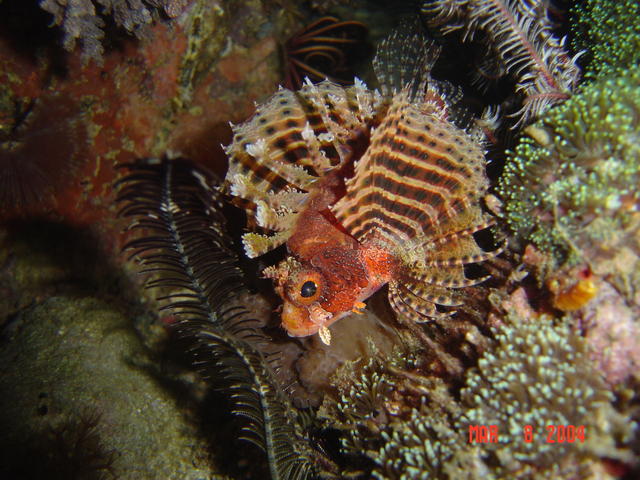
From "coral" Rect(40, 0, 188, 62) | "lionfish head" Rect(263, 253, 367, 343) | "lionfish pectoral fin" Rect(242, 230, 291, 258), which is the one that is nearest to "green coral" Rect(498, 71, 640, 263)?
"lionfish head" Rect(263, 253, 367, 343)

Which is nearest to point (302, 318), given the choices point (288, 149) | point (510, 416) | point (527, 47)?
point (288, 149)

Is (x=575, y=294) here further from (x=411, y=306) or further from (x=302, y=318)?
(x=302, y=318)

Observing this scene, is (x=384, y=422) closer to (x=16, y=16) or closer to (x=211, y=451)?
(x=211, y=451)

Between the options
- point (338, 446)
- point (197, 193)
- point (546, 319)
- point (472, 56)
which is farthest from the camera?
point (472, 56)

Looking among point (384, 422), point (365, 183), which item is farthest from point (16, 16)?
point (384, 422)
